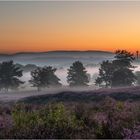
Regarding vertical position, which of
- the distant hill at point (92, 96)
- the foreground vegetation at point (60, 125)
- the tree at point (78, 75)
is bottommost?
the tree at point (78, 75)

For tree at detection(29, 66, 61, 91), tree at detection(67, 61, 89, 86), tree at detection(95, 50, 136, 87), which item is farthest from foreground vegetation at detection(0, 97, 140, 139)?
tree at detection(67, 61, 89, 86)

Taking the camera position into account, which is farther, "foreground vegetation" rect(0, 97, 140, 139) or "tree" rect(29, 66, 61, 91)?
"tree" rect(29, 66, 61, 91)

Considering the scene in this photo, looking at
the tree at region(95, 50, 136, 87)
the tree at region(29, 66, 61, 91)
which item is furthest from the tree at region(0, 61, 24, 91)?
the tree at region(95, 50, 136, 87)

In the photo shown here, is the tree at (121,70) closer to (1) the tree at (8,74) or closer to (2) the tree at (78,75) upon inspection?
(2) the tree at (78,75)

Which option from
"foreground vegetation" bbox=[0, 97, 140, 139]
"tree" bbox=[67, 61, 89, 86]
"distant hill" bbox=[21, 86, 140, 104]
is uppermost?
"foreground vegetation" bbox=[0, 97, 140, 139]

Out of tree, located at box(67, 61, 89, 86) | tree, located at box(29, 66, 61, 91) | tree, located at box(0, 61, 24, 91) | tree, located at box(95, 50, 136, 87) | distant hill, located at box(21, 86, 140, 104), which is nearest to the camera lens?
distant hill, located at box(21, 86, 140, 104)

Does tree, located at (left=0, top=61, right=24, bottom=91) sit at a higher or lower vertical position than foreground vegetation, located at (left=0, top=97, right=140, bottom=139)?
lower

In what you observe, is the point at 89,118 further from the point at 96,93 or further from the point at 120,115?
the point at 96,93

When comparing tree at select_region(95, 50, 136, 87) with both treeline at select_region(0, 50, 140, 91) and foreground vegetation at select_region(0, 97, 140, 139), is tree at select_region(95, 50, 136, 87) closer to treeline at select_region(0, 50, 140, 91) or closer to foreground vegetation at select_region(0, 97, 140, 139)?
treeline at select_region(0, 50, 140, 91)

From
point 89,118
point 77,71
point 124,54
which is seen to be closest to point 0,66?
point 77,71

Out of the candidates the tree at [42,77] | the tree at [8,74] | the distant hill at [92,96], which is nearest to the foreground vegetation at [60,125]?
the distant hill at [92,96]

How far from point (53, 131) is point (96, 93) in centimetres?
2041

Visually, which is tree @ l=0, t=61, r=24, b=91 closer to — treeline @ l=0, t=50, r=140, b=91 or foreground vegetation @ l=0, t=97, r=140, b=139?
treeline @ l=0, t=50, r=140, b=91

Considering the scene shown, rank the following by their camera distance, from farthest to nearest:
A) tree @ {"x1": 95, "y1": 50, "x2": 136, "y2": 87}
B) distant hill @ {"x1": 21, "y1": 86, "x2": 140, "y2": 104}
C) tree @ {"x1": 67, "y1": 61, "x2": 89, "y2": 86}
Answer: tree @ {"x1": 67, "y1": 61, "x2": 89, "y2": 86} < tree @ {"x1": 95, "y1": 50, "x2": 136, "y2": 87} < distant hill @ {"x1": 21, "y1": 86, "x2": 140, "y2": 104}
